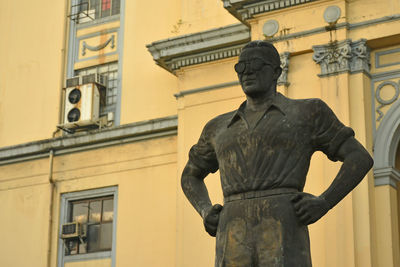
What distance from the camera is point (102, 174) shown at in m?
18.0

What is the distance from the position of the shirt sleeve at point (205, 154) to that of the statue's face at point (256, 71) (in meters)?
0.42

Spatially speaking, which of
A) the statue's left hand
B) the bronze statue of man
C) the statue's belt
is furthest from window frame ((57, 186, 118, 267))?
the statue's left hand

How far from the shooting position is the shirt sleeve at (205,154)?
227 inches

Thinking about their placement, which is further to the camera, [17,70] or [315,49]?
[17,70]

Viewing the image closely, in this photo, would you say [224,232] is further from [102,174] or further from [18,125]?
[18,125]

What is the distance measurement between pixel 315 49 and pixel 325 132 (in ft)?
30.0

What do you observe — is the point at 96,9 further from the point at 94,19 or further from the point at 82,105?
the point at 82,105

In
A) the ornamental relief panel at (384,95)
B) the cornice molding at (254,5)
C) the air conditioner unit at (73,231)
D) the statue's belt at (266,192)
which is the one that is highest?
the cornice molding at (254,5)

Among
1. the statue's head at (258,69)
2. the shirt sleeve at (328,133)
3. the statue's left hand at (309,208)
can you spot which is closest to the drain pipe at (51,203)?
the statue's head at (258,69)

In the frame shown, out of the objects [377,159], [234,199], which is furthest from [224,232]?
[377,159]

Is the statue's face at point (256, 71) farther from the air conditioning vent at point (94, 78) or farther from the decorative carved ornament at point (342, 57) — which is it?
the air conditioning vent at point (94, 78)

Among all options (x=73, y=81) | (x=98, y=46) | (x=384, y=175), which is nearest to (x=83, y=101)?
(x=73, y=81)

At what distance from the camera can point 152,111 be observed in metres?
17.7

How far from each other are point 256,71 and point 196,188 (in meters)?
0.81
